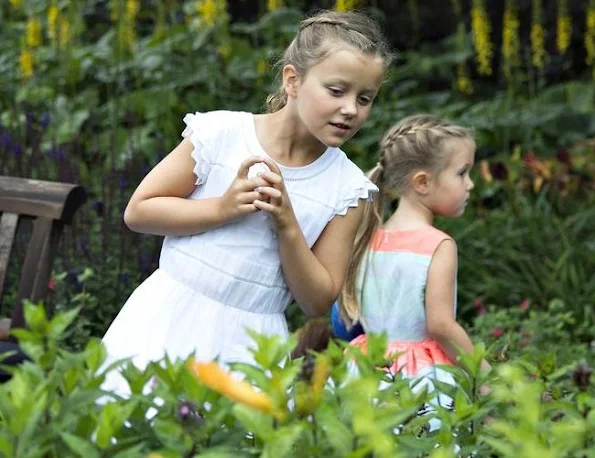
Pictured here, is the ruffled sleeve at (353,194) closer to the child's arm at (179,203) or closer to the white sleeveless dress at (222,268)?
the white sleeveless dress at (222,268)

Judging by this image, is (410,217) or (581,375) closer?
(581,375)

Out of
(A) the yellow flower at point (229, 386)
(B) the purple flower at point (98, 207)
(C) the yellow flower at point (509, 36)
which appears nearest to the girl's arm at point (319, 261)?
(A) the yellow flower at point (229, 386)

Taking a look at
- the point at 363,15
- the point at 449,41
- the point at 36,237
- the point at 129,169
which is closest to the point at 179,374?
the point at 363,15

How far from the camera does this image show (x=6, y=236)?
12.2 feet

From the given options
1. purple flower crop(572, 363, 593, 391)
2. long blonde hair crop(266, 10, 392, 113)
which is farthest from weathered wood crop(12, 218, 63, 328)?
purple flower crop(572, 363, 593, 391)

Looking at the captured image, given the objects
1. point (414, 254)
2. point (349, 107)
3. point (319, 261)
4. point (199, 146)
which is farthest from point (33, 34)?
point (349, 107)

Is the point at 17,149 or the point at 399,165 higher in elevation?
the point at 399,165

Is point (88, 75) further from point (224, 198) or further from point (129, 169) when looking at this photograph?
point (224, 198)

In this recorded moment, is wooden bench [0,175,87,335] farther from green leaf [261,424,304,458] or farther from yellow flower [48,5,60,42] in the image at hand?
yellow flower [48,5,60,42]

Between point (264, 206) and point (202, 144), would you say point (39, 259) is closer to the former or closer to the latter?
point (202, 144)

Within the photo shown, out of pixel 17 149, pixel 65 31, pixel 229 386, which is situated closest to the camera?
pixel 229 386

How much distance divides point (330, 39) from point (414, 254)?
87 cm

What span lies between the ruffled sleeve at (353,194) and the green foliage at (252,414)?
111 centimetres

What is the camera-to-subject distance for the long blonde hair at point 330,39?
296cm
